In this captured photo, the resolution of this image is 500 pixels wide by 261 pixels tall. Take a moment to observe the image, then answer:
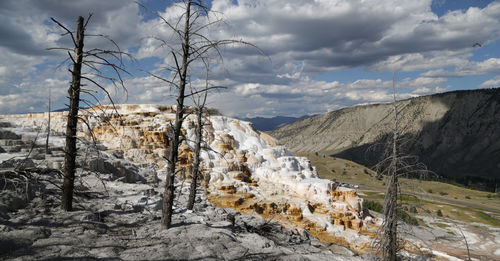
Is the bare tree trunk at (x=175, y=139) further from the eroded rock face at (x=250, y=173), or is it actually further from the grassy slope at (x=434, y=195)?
the eroded rock face at (x=250, y=173)

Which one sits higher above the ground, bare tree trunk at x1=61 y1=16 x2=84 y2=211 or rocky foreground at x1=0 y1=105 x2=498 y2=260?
bare tree trunk at x1=61 y1=16 x2=84 y2=211

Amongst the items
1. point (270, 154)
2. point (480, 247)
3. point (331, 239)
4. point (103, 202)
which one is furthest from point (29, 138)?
point (480, 247)

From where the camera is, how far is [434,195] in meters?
103

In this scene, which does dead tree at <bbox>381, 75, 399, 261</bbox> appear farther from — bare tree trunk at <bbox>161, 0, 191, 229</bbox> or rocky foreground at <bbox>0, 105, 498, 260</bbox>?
bare tree trunk at <bbox>161, 0, 191, 229</bbox>

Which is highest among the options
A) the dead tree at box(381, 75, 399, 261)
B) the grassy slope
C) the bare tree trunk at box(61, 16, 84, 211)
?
the bare tree trunk at box(61, 16, 84, 211)

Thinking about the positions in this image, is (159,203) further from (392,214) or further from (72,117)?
(392,214)

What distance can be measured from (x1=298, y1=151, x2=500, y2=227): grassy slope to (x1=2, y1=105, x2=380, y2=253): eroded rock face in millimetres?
5515

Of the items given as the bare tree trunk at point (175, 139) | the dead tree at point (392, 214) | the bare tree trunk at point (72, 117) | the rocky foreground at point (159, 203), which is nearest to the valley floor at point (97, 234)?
the rocky foreground at point (159, 203)

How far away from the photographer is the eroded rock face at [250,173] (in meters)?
23.7

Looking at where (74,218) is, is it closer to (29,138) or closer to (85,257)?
(85,257)

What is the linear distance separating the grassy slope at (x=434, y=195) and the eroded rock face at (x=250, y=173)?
552 centimetres

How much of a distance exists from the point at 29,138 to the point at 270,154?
74.8ft

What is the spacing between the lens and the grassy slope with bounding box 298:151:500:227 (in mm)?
32322

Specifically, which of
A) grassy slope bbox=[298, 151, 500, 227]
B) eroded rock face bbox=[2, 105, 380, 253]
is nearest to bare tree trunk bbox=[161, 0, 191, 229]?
grassy slope bbox=[298, 151, 500, 227]
